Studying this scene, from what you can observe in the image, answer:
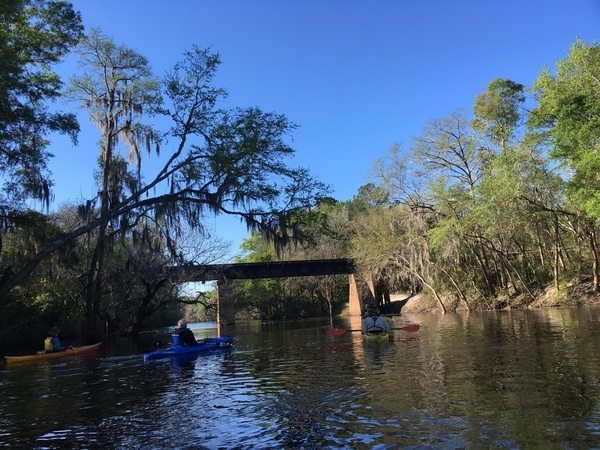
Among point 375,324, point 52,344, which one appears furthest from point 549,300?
point 52,344

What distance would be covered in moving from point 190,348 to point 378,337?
23.9ft

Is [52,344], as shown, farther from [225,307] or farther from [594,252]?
[594,252]

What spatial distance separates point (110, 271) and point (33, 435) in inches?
1023

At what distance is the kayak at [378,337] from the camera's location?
56.6ft

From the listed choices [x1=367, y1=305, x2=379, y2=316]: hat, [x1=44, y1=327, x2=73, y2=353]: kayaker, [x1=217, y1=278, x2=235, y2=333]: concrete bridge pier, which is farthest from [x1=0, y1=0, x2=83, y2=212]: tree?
[x1=217, y1=278, x2=235, y2=333]: concrete bridge pier

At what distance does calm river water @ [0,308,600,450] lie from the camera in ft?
19.6

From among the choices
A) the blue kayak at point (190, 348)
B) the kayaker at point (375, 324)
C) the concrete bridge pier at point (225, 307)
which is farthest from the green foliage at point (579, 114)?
the concrete bridge pier at point (225, 307)

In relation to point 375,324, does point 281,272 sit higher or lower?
higher

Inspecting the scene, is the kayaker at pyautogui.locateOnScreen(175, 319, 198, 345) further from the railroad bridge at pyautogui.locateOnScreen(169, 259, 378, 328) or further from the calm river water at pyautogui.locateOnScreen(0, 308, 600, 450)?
the railroad bridge at pyautogui.locateOnScreen(169, 259, 378, 328)

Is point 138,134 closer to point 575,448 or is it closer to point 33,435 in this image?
point 33,435

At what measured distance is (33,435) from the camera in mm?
7312

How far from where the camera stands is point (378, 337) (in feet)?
57.0

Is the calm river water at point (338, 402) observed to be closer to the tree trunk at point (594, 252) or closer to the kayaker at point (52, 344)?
the kayaker at point (52, 344)

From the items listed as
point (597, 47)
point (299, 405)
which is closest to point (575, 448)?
point (299, 405)
